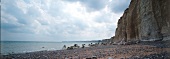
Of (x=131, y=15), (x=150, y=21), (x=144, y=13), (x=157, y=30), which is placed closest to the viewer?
(x=157, y=30)

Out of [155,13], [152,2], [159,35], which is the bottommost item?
[159,35]

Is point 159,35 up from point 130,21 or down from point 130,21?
down

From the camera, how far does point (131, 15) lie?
112 ft

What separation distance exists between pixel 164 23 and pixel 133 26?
46.4 ft

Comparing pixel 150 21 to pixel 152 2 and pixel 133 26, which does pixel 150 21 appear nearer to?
pixel 152 2

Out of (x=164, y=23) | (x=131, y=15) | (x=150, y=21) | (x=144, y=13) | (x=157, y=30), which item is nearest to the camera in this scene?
(x=164, y=23)

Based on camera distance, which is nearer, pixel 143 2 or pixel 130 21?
pixel 143 2

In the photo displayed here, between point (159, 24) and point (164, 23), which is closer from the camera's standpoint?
point (164, 23)

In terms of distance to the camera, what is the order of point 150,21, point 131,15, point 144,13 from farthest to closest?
point 131,15 → point 144,13 → point 150,21

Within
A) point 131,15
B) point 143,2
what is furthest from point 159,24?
point 131,15

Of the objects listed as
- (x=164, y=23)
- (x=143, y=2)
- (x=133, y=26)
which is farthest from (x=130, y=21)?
(x=164, y=23)

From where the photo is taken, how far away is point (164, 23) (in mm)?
20516

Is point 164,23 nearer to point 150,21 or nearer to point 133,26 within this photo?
point 150,21

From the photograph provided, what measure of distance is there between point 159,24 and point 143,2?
5.31m
